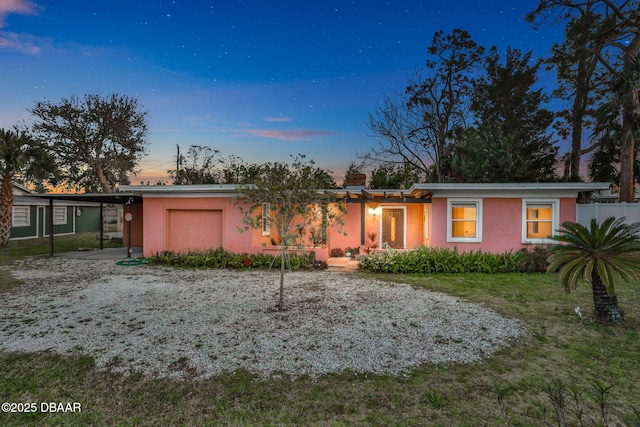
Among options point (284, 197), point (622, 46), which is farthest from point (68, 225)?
point (622, 46)

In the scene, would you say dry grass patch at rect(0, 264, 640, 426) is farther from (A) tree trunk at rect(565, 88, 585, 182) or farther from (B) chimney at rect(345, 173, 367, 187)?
(A) tree trunk at rect(565, 88, 585, 182)

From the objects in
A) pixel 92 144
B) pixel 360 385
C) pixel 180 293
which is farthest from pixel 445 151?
pixel 92 144

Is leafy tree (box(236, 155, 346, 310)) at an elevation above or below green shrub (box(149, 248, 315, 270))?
above

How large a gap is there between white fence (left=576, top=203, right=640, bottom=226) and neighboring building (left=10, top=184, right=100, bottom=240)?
2635 cm

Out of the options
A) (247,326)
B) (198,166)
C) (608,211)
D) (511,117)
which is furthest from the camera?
(198,166)

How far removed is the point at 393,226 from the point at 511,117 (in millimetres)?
15683

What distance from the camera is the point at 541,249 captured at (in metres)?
10.3

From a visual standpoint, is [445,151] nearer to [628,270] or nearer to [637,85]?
[637,85]

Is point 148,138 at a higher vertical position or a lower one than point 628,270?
higher

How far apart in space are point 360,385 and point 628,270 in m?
4.65

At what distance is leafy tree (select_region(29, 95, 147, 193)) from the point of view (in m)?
23.2

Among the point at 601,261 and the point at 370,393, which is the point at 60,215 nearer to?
the point at 370,393

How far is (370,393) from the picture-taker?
3.28 m

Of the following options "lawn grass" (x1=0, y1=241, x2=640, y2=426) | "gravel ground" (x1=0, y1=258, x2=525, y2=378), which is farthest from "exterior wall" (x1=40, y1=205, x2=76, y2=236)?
"lawn grass" (x1=0, y1=241, x2=640, y2=426)
